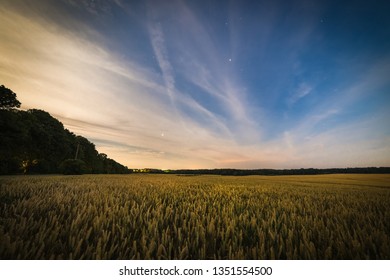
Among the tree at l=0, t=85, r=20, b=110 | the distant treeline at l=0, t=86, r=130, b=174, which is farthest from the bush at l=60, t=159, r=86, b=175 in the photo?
the tree at l=0, t=85, r=20, b=110

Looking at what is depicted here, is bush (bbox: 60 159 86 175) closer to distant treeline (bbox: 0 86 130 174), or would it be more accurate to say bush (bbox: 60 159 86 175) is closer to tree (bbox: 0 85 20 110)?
distant treeline (bbox: 0 86 130 174)

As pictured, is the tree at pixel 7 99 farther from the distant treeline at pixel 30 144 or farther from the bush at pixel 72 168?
the bush at pixel 72 168

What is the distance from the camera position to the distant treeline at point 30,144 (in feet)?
60.1

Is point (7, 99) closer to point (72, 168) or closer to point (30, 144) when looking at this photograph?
point (72, 168)

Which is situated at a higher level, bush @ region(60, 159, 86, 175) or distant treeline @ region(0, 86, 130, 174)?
distant treeline @ region(0, 86, 130, 174)

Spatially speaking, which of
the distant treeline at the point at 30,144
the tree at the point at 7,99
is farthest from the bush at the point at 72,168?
the tree at the point at 7,99

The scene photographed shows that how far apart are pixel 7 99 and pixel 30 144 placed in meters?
10.3

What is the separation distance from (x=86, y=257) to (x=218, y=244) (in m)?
0.99

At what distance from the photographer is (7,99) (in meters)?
18.2

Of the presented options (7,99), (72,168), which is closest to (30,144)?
(72,168)

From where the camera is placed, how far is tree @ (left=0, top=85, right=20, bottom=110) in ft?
58.6
